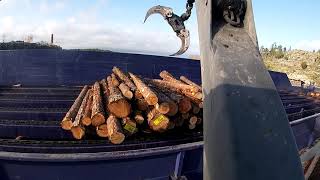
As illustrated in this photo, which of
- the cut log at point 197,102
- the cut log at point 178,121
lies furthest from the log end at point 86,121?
the cut log at point 197,102

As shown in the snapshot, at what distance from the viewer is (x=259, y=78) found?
3.76 m

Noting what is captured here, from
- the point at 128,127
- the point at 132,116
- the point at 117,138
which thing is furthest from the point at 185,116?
the point at 117,138

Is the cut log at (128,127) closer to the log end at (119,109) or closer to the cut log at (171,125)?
the log end at (119,109)

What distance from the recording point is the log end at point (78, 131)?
173 inches

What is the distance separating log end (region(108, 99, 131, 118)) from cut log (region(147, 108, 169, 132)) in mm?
326

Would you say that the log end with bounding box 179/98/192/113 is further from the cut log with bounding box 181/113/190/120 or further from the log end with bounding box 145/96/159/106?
the log end with bounding box 145/96/159/106

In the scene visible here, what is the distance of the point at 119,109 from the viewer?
4.45m

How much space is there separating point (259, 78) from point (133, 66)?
733 centimetres

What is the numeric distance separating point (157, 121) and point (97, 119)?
79 cm

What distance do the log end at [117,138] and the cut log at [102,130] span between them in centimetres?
24

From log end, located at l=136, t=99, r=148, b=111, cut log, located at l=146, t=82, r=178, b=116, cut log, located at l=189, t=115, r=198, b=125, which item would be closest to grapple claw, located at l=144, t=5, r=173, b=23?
cut log, located at l=189, t=115, r=198, b=125

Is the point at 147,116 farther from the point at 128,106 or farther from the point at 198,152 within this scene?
the point at 198,152

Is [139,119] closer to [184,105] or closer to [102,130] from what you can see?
[102,130]

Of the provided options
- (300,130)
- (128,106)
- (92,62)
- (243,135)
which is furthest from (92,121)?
(92,62)
